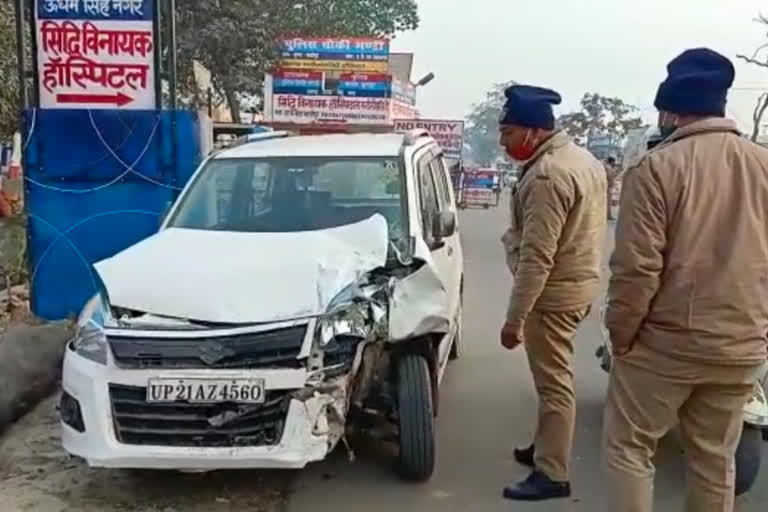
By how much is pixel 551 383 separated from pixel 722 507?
4.03 ft

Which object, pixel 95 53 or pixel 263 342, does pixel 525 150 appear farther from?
pixel 95 53

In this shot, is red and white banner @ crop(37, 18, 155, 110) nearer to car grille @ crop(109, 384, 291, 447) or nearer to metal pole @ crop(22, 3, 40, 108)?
metal pole @ crop(22, 3, 40, 108)

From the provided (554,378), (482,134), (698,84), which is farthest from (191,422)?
(482,134)

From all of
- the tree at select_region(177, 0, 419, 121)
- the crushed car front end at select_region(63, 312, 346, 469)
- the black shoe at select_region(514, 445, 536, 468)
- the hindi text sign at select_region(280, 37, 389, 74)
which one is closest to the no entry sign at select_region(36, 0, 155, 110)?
the crushed car front end at select_region(63, 312, 346, 469)

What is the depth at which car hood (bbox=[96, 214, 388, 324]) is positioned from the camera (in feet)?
14.6

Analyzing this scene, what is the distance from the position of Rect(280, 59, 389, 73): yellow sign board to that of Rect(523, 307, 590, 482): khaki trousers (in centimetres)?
2074

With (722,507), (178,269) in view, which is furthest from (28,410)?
(722,507)

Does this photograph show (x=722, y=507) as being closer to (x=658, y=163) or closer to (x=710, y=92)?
(x=658, y=163)

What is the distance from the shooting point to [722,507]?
11.0 ft

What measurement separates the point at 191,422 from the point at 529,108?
7.08 ft

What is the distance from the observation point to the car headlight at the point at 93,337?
14.5 ft

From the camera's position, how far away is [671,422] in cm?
331

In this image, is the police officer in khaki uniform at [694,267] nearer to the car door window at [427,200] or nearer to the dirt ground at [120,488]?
the dirt ground at [120,488]

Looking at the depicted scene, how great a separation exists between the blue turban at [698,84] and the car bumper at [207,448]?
2052mm
